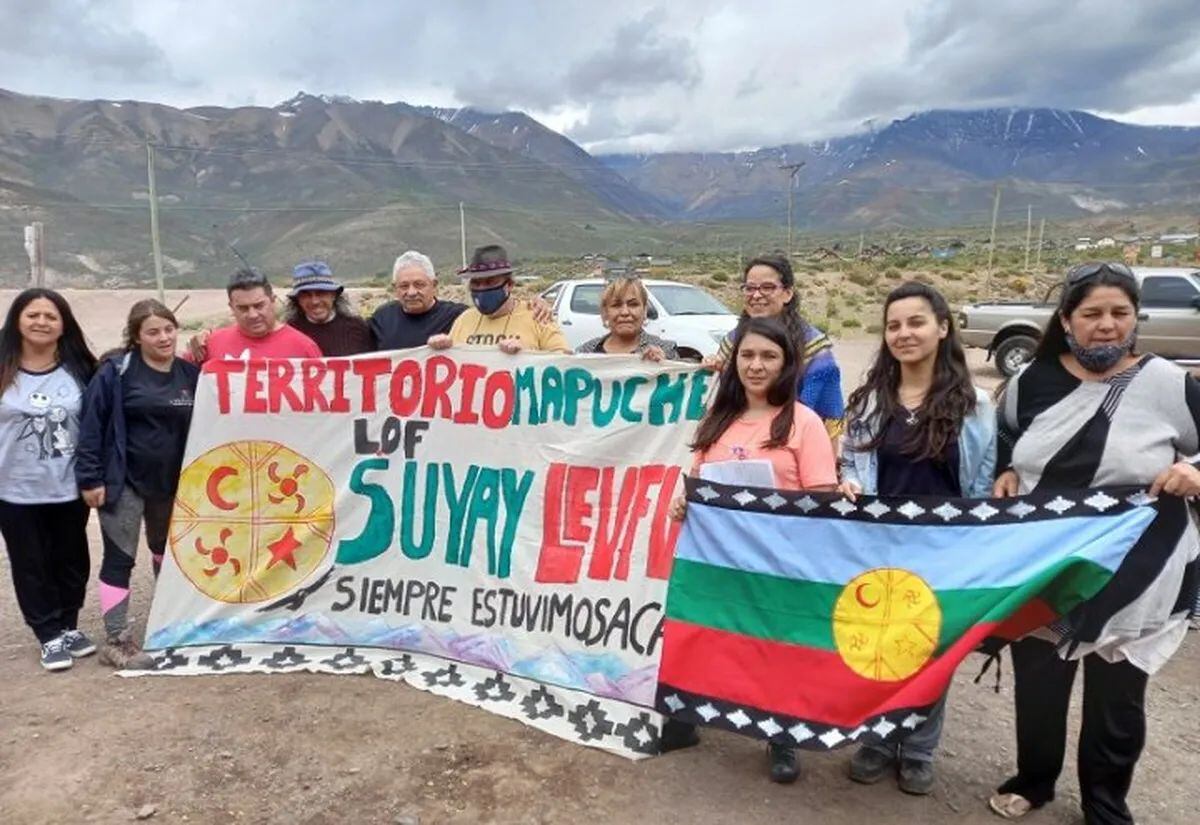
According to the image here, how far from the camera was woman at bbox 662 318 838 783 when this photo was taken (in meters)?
3.26

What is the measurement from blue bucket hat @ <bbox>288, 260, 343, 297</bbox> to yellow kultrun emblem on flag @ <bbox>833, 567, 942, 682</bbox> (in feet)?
11.5

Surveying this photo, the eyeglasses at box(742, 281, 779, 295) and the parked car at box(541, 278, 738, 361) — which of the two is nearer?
the eyeglasses at box(742, 281, 779, 295)

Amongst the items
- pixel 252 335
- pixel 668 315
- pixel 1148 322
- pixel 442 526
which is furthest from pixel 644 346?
pixel 1148 322

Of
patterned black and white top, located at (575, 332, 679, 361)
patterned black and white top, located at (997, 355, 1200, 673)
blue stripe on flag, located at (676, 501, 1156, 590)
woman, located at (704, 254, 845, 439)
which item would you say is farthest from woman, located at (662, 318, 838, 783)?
patterned black and white top, located at (575, 332, 679, 361)

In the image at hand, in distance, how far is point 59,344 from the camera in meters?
4.56

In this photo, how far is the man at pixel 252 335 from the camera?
15.5 ft

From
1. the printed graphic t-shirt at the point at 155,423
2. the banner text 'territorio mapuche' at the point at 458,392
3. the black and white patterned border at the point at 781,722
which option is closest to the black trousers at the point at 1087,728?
the black and white patterned border at the point at 781,722

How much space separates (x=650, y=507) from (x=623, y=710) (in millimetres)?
933

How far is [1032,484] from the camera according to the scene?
301cm

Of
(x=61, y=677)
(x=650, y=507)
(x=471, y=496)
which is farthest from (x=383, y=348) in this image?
(x=61, y=677)

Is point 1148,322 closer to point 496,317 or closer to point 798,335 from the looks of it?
point 798,335

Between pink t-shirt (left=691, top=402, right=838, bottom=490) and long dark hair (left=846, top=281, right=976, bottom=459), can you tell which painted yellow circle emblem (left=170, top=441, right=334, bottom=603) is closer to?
pink t-shirt (left=691, top=402, right=838, bottom=490)

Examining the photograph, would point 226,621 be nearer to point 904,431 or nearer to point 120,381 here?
point 120,381

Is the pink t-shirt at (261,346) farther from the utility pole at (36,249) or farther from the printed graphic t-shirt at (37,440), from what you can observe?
the utility pole at (36,249)
